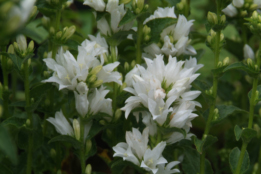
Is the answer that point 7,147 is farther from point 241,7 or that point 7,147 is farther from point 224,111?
point 241,7

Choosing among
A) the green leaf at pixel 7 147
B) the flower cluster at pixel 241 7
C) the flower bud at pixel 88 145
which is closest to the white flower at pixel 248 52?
the flower cluster at pixel 241 7

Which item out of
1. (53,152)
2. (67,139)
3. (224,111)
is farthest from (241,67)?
(53,152)

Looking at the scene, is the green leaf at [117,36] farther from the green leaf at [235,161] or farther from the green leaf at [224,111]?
the green leaf at [235,161]

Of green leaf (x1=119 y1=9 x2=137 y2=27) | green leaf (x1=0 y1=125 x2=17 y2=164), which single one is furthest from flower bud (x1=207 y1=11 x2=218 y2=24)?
green leaf (x1=0 y1=125 x2=17 y2=164)

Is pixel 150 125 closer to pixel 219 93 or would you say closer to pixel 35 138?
pixel 35 138

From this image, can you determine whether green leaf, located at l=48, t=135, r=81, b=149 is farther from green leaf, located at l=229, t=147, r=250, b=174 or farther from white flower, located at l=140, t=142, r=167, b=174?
green leaf, located at l=229, t=147, r=250, b=174

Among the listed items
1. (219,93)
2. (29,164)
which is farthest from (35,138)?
(219,93)
